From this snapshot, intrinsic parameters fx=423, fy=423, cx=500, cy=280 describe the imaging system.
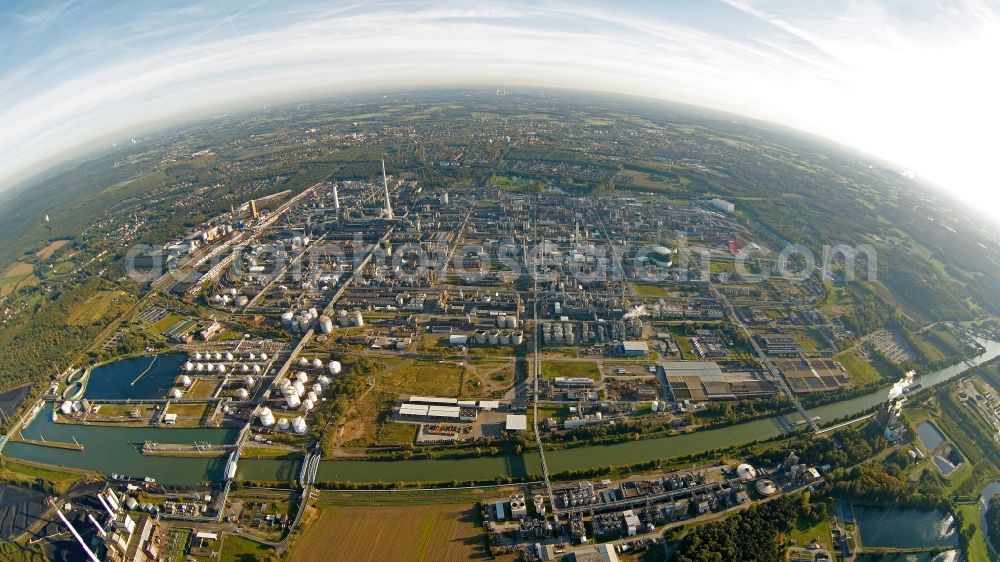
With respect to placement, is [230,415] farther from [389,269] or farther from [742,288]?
[742,288]

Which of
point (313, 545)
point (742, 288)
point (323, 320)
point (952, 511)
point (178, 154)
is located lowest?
point (313, 545)

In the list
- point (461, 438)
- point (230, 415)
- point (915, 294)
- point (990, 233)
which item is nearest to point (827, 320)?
point (915, 294)

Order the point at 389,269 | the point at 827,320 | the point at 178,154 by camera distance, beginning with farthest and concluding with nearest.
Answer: the point at 178,154 → the point at 389,269 → the point at 827,320

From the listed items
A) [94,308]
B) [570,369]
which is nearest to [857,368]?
[570,369]

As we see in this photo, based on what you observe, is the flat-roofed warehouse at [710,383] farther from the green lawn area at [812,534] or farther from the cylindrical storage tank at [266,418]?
the cylindrical storage tank at [266,418]

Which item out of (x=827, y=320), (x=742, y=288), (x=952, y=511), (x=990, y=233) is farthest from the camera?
(x=990, y=233)

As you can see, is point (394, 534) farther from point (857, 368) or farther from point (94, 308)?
point (94, 308)

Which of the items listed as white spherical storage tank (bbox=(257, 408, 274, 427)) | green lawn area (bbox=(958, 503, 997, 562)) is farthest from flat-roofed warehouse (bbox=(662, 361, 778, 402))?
white spherical storage tank (bbox=(257, 408, 274, 427))

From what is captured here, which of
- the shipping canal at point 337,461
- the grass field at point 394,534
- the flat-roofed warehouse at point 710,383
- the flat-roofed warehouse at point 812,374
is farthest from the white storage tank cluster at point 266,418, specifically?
the flat-roofed warehouse at point 812,374
